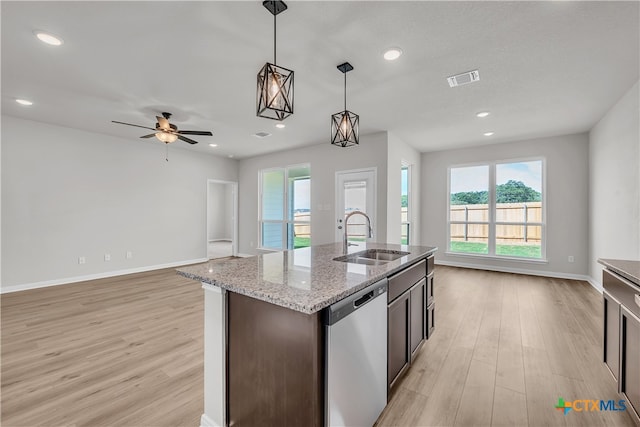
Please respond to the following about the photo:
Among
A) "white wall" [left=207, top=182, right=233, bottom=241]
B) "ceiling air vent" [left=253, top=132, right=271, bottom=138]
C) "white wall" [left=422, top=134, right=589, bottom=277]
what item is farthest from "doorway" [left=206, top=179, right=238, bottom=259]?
"white wall" [left=422, top=134, right=589, bottom=277]

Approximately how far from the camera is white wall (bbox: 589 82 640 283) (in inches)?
123

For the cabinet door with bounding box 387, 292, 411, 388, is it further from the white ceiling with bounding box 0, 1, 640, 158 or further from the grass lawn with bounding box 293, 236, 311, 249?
the grass lawn with bounding box 293, 236, 311, 249

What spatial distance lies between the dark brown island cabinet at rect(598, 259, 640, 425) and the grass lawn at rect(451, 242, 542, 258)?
13.7ft

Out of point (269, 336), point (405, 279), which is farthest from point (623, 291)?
point (269, 336)

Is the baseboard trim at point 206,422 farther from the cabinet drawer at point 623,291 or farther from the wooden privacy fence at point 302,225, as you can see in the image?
the wooden privacy fence at point 302,225

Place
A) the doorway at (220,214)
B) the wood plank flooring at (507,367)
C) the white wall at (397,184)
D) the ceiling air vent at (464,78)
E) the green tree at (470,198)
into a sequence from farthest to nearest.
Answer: the doorway at (220,214)
the green tree at (470,198)
the white wall at (397,184)
the ceiling air vent at (464,78)
the wood plank flooring at (507,367)

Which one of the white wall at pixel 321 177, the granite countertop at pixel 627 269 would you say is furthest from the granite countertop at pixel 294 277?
the white wall at pixel 321 177

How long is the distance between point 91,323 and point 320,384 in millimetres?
3150

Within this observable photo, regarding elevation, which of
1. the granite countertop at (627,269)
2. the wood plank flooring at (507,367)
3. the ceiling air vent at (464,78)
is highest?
the ceiling air vent at (464,78)

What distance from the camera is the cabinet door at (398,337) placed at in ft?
5.74

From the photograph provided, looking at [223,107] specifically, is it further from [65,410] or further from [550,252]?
[550,252]

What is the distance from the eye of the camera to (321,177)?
5875 millimetres

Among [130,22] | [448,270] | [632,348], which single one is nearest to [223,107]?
[130,22]

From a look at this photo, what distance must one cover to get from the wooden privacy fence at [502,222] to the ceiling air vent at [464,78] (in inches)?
144
